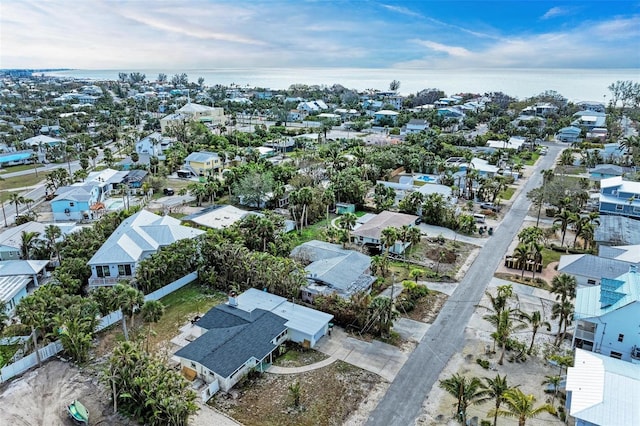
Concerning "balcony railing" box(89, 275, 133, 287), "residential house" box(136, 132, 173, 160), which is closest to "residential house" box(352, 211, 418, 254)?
"balcony railing" box(89, 275, 133, 287)

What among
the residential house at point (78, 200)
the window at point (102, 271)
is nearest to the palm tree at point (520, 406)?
the window at point (102, 271)

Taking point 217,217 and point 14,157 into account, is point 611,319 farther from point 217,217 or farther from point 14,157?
point 14,157

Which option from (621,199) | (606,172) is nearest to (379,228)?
(621,199)

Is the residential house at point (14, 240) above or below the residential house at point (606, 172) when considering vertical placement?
below

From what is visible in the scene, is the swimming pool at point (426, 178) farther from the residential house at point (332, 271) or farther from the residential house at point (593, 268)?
the residential house at point (593, 268)

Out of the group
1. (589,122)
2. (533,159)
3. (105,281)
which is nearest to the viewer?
(105,281)

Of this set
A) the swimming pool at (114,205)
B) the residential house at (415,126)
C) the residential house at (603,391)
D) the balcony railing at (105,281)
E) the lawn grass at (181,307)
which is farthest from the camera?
the residential house at (415,126)
